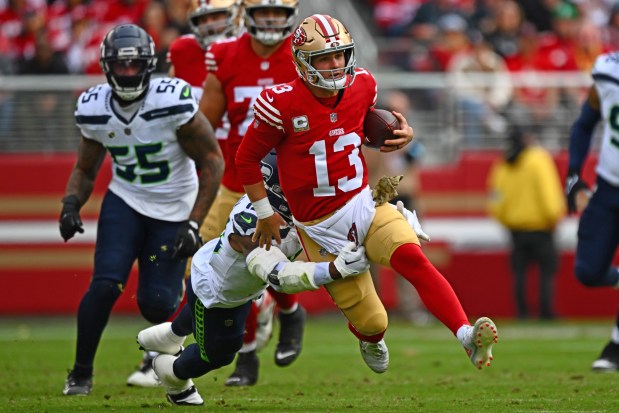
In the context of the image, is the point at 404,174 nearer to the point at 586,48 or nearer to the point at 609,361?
the point at 586,48

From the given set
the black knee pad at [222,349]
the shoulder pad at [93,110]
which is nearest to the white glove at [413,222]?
the black knee pad at [222,349]

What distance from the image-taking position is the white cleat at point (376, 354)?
6.01 m

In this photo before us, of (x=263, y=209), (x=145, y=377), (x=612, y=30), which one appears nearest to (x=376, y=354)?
(x=263, y=209)

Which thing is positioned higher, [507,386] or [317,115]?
[317,115]

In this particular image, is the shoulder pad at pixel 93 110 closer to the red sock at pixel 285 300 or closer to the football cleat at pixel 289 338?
the red sock at pixel 285 300

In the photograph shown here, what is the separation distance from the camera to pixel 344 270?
5.69 meters

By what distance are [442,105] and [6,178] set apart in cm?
490

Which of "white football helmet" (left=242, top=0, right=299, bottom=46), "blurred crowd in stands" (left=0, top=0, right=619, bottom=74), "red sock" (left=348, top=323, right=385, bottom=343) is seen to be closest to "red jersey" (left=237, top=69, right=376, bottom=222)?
"red sock" (left=348, top=323, right=385, bottom=343)

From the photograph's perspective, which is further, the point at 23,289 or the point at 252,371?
the point at 23,289

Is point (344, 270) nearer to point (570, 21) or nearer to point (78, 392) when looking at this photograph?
point (78, 392)

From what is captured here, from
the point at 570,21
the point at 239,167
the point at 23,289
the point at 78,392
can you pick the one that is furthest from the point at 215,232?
the point at 570,21

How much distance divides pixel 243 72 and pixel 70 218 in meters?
1.40

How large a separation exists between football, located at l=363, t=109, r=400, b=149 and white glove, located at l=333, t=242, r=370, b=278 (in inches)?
23.2

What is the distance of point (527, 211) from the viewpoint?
13148 millimetres
